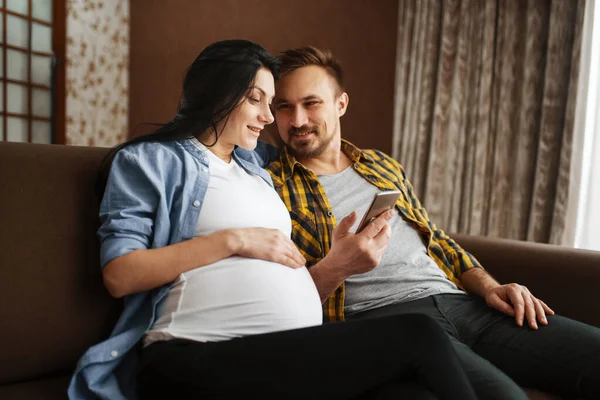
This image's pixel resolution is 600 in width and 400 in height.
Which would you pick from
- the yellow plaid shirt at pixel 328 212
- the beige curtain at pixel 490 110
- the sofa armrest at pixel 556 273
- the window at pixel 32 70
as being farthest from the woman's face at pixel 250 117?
the window at pixel 32 70

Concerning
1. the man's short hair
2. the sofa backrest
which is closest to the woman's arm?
the sofa backrest

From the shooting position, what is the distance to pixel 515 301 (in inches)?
57.2

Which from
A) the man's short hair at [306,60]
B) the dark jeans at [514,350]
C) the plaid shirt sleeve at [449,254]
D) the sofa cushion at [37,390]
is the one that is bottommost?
the sofa cushion at [37,390]

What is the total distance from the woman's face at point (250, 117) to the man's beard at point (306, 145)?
0.33 metres

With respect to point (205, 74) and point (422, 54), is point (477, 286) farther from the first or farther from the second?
point (422, 54)

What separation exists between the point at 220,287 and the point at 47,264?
17.4 inches

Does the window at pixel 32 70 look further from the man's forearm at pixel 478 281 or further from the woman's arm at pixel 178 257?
the man's forearm at pixel 478 281

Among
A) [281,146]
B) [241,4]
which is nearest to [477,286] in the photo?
[281,146]

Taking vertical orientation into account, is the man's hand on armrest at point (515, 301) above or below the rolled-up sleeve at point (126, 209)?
below

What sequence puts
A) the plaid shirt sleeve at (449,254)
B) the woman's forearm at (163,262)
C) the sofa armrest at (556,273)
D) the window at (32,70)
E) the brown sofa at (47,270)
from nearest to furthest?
1. the woman's forearm at (163,262)
2. the brown sofa at (47,270)
3. the sofa armrest at (556,273)
4. the plaid shirt sleeve at (449,254)
5. the window at (32,70)

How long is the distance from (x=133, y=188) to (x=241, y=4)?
2.50m

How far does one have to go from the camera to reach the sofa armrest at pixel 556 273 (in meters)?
1.56

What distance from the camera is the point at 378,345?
984 mm

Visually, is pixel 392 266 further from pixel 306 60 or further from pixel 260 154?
pixel 306 60
